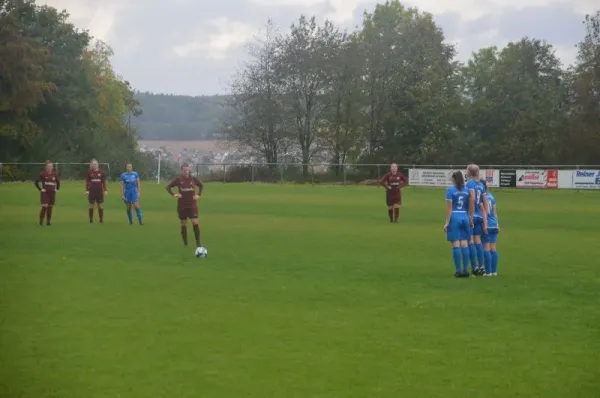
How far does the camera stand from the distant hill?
55219mm

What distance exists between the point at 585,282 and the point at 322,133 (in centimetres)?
6581

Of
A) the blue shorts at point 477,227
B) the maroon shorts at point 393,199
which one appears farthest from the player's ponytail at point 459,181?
the maroon shorts at point 393,199

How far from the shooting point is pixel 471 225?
15.6 meters

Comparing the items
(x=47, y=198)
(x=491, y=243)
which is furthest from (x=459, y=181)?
(x=47, y=198)

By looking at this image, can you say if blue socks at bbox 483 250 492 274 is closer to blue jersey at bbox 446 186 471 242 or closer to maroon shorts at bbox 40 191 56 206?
blue jersey at bbox 446 186 471 242

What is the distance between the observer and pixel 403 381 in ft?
27.0

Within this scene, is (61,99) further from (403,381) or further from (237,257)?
(403,381)

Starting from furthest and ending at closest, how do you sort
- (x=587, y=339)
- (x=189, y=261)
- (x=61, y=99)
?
(x=61, y=99)
(x=189, y=261)
(x=587, y=339)

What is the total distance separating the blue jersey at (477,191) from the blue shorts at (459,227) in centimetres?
42

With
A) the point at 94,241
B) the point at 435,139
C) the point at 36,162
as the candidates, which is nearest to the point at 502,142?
the point at 435,139

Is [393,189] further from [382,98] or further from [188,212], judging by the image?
[382,98]

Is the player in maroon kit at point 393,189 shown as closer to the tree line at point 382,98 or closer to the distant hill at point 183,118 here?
the distant hill at point 183,118

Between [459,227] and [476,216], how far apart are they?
53cm

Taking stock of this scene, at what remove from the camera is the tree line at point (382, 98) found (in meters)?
73.4
